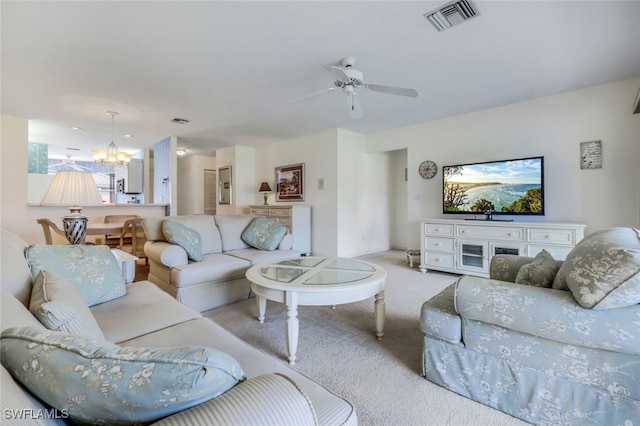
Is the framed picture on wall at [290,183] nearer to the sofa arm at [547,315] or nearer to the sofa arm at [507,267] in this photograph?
the sofa arm at [507,267]

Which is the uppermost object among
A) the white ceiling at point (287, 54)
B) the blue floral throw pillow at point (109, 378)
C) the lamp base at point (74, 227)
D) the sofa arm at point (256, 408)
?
the white ceiling at point (287, 54)

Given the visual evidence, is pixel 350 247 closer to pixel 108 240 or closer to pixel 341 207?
pixel 341 207

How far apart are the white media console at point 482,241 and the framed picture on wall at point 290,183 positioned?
8.31 ft

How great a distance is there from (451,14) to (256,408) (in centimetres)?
254

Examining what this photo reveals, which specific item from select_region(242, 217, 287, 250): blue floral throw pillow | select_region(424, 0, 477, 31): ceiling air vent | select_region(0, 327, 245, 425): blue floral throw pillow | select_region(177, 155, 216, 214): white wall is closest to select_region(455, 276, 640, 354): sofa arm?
select_region(0, 327, 245, 425): blue floral throw pillow

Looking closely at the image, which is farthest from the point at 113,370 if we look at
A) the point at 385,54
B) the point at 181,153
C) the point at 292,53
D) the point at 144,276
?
the point at 181,153

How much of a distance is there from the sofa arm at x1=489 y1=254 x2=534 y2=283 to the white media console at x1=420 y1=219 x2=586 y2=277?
1.64m

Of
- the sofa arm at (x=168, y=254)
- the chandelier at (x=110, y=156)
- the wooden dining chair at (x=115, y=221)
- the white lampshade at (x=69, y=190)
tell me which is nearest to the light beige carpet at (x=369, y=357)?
the sofa arm at (x=168, y=254)

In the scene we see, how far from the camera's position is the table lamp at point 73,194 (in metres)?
2.07

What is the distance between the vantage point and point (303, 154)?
561cm

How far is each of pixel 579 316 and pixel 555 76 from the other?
2990 millimetres

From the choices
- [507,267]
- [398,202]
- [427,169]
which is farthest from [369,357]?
[398,202]

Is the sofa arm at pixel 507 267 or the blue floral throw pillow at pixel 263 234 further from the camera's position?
the blue floral throw pillow at pixel 263 234

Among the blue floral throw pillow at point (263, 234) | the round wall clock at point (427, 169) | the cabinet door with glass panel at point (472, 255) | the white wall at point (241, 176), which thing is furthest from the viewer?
the white wall at point (241, 176)
